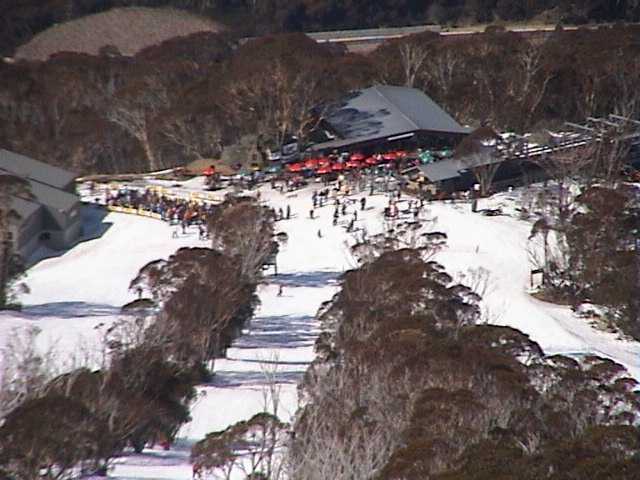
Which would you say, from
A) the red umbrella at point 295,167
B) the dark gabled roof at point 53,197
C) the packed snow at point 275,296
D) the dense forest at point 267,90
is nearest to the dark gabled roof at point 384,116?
the dense forest at point 267,90

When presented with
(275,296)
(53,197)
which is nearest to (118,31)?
(53,197)

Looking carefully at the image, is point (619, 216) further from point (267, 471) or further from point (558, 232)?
point (267, 471)

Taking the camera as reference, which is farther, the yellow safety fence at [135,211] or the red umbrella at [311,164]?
the red umbrella at [311,164]

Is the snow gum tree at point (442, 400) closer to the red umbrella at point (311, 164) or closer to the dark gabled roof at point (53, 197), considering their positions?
the dark gabled roof at point (53, 197)

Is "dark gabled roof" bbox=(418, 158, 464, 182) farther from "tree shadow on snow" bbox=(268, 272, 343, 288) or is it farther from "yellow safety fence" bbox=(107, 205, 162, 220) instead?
"yellow safety fence" bbox=(107, 205, 162, 220)

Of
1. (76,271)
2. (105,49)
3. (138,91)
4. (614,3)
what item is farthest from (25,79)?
(614,3)

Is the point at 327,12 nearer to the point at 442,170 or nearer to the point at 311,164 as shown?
the point at 311,164

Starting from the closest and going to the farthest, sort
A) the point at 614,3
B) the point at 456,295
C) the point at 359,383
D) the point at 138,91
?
1. the point at 359,383
2. the point at 456,295
3. the point at 138,91
4. the point at 614,3
